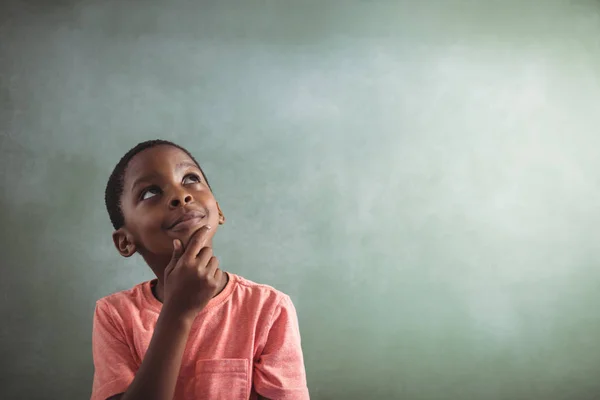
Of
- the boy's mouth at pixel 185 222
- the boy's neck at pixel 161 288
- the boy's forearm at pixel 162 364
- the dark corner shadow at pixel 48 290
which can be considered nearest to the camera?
the boy's forearm at pixel 162 364

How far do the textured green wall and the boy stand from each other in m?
0.68

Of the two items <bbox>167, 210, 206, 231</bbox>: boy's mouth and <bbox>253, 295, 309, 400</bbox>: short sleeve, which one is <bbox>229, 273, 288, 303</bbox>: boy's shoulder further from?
<bbox>167, 210, 206, 231</bbox>: boy's mouth

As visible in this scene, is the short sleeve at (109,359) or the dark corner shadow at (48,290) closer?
the short sleeve at (109,359)

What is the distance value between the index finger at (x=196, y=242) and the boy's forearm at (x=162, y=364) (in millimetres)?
96

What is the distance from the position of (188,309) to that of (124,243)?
224 mm

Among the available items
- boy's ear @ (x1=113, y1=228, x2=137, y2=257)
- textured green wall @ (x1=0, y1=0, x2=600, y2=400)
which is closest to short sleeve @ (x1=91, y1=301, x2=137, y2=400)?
boy's ear @ (x1=113, y1=228, x2=137, y2=257)

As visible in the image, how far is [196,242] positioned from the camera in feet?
2.69

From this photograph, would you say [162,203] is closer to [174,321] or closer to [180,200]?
[180,200]

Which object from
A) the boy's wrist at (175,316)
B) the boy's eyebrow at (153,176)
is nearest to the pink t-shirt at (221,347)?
the boy's wrist at (175,316)

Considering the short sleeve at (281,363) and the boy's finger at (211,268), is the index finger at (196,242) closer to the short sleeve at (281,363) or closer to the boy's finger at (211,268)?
the boy's finger at (211,268)

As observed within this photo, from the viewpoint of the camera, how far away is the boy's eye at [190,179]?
0.92 meters

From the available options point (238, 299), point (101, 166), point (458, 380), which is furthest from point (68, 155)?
point (458, 380)

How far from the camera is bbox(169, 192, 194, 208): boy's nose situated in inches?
33.5

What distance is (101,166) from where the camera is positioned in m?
1.58
